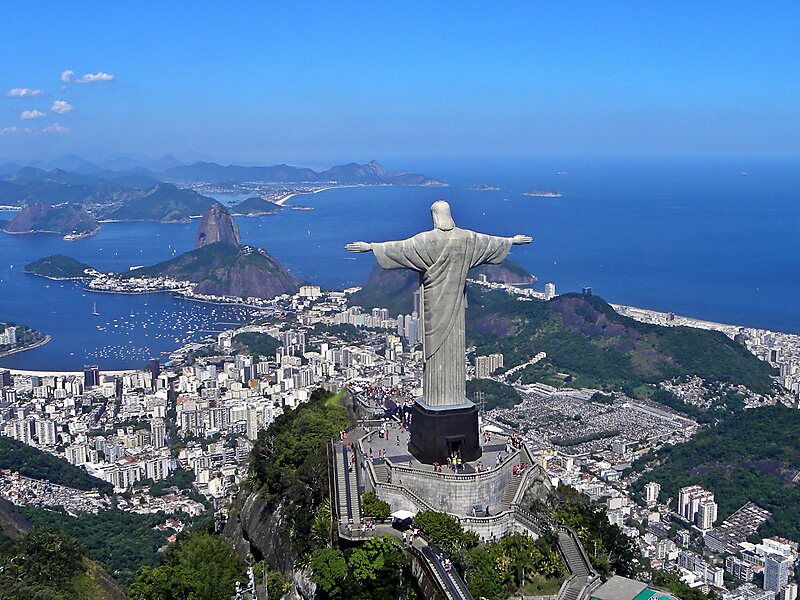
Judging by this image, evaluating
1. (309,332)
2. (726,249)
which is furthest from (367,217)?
(309,332)

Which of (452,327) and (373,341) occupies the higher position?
(452,327)

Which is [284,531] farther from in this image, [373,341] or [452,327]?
[373,341]

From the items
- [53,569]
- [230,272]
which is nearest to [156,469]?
[53,569]

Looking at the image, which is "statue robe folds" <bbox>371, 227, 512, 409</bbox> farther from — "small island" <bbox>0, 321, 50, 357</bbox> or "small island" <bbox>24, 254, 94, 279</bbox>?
"small island" <bbox>24, 254, 94, 279</bbox>

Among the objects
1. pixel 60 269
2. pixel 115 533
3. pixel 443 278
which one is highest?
pixel 443 278

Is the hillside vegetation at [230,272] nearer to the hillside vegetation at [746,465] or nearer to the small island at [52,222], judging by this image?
the hillside vegetation at [746,465]

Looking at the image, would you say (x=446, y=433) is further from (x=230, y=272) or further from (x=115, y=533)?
(x=230, y=272)
